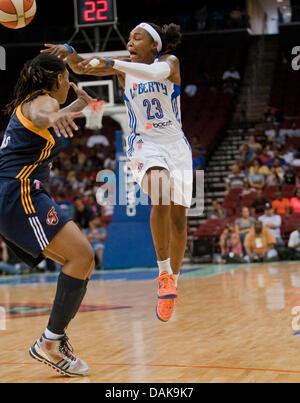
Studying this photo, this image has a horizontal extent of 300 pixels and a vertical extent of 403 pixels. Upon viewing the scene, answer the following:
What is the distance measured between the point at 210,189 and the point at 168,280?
→ 13.2m

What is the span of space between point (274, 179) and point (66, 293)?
39.1 feet

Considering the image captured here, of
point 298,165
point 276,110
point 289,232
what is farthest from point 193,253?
point 276,110

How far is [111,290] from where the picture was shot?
30.9 feet

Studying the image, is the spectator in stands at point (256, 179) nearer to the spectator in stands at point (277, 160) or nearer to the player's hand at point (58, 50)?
the spectator in stands at point (277, 160)

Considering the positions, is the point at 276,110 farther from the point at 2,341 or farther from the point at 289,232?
the point at 2,341

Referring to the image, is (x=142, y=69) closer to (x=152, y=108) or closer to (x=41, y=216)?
(x=152, y=108)

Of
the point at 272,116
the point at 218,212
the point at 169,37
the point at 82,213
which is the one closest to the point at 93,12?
the point at 82,213

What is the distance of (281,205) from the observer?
14.3 m

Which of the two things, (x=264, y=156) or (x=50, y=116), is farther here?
(x=264, y=156)

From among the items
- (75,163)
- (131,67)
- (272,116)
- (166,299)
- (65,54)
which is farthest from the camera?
(272,116)

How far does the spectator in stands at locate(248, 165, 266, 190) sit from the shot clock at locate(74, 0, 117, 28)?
4.95 metres

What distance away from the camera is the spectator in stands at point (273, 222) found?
539 inches

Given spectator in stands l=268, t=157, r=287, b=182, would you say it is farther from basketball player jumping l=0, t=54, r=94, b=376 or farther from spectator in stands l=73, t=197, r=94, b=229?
basketball player jumping l=0, t=54, r=94, b=376

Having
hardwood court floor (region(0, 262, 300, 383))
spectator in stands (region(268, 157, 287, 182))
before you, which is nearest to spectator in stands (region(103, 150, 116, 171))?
spectator in stands (region(268, 157, 287, 182))
